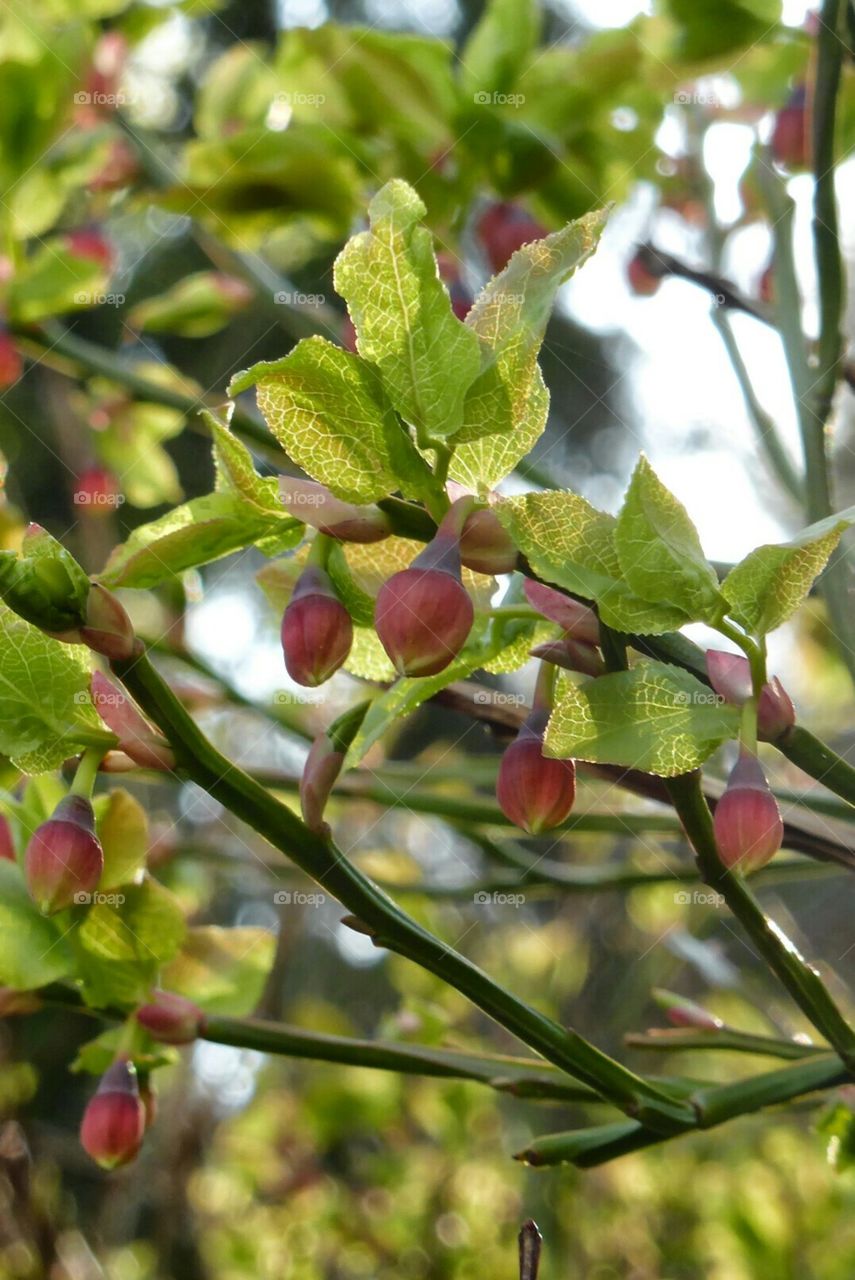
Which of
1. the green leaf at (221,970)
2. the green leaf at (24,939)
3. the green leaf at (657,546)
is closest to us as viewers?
the green leaf at (657,546)

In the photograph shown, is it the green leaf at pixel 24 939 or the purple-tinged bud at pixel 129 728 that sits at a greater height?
the purple-tinged bud at pixel 129 728

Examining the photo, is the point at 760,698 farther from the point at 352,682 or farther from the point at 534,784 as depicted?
the point at 352,682

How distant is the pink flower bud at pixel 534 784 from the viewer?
1.62ft

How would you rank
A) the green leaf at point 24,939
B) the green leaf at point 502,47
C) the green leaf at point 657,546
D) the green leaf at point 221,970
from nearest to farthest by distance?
the green leaf at point 657,546 < the green leaf at point 24,939 < the green leaf at point 221,970 < the green leaf at point 502,47

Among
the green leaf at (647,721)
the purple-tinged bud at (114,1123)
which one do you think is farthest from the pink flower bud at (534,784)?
the purple-tinged bud at (114,1123)

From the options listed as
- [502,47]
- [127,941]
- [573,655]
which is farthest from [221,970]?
[502,47]

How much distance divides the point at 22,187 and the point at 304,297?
0.34 meters

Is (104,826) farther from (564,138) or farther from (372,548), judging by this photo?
(564,138)

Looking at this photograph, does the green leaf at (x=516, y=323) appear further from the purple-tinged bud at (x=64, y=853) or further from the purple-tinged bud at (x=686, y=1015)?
the purple-tinged bud at (x=686, y=1015)

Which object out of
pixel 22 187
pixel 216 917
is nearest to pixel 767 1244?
pixel 22 187

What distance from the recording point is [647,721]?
0.45m

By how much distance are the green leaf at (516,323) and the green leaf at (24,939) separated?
31 centimetres

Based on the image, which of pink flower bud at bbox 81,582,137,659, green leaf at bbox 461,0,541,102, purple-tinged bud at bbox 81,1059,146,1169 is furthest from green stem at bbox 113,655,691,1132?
green leaf at bbox 461,0,541,102

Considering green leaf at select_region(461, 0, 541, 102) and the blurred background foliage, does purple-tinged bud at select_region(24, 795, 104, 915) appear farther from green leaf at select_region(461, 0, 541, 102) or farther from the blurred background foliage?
green leaf at select_region(461, 0, 541, 102)
